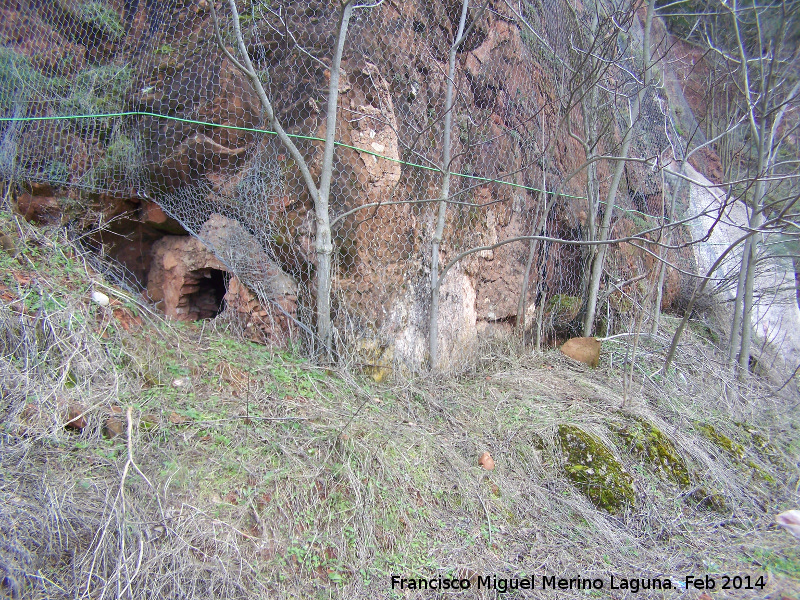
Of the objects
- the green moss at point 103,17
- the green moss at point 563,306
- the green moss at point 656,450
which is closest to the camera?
the green moss at point 656,450

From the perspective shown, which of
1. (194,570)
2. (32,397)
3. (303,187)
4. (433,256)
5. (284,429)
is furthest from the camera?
(433,256)

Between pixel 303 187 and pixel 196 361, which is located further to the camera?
pixel 303 187

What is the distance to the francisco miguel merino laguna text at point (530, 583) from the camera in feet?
6.78

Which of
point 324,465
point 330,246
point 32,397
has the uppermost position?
point 330,246

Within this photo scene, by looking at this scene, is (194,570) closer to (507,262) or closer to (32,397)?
(32,397)

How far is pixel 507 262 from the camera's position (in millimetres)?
4445

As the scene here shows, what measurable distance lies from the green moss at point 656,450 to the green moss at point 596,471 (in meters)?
0.25

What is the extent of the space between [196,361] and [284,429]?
771mm

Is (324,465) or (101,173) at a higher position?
(101,173)

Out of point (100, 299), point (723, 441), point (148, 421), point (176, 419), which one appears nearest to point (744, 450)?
point (723, 441)

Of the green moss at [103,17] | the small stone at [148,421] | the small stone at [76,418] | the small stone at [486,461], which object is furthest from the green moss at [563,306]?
the green moss at [103,17]

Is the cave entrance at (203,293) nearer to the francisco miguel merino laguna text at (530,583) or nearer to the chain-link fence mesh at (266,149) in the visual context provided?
the chain-link fence mesh at (266,149)

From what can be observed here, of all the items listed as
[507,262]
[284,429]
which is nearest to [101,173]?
[284,429]

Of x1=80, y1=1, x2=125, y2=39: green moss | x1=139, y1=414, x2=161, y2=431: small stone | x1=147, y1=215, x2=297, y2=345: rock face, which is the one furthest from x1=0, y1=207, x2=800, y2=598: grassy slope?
x1=80, y1=1, x2=125, y2=39: green moss
